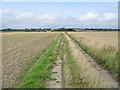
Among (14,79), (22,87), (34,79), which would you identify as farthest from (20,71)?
(22,87)

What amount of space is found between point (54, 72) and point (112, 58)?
12.9 feet

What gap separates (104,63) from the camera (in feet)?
42.2

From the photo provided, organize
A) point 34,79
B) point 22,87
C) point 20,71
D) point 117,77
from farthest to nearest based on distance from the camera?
point 20,71 < point 117,77 < point 34,79 < point 22,87

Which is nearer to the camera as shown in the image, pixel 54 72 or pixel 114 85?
pixel 114 85

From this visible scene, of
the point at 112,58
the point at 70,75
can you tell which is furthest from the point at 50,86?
the point at 112,58

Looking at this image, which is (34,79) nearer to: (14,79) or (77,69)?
(14,79)

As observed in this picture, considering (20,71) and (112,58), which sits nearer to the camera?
(20,71)

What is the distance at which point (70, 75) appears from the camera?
31.0 ft

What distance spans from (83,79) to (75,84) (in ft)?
2.33

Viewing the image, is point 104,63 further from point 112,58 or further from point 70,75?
point 70,75

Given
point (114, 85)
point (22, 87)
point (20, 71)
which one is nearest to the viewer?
point (22, 87)

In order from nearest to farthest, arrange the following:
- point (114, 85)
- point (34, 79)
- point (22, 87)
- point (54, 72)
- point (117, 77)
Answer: point (22, 87) → point (114, 85) → point (34, 79) → point (117, 77) → point (54, 72)

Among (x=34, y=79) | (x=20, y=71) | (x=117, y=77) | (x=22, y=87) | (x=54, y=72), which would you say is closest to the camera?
(x=22, y=87)

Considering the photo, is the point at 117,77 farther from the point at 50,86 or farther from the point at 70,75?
the point at 50,86
